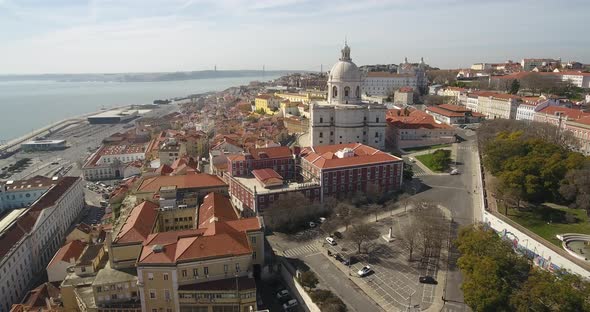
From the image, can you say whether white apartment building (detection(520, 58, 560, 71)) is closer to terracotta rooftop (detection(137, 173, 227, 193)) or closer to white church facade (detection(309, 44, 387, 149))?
white church facade (detection(309, 44, 387, 149))

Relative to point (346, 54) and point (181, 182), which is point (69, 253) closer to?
point (181, 182)

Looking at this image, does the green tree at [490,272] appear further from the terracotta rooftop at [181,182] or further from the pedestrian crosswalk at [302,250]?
the terracotta rooftop at [181,182]

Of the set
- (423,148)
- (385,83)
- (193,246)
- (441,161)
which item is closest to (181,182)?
(193,246)

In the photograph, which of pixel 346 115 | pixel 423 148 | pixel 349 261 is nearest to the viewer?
pixel 349 261

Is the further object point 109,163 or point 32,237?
point 109,163

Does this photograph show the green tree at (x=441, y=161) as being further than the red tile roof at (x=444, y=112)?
No

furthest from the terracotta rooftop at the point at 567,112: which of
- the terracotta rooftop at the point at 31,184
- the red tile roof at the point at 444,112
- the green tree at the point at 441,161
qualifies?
the terracotta rooftop at the point at 31,184

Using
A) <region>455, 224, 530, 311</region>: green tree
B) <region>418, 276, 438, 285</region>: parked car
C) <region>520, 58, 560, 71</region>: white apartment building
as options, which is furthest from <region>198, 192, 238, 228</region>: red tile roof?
<region>520, 58, 560, 71</region>: white apartment building
